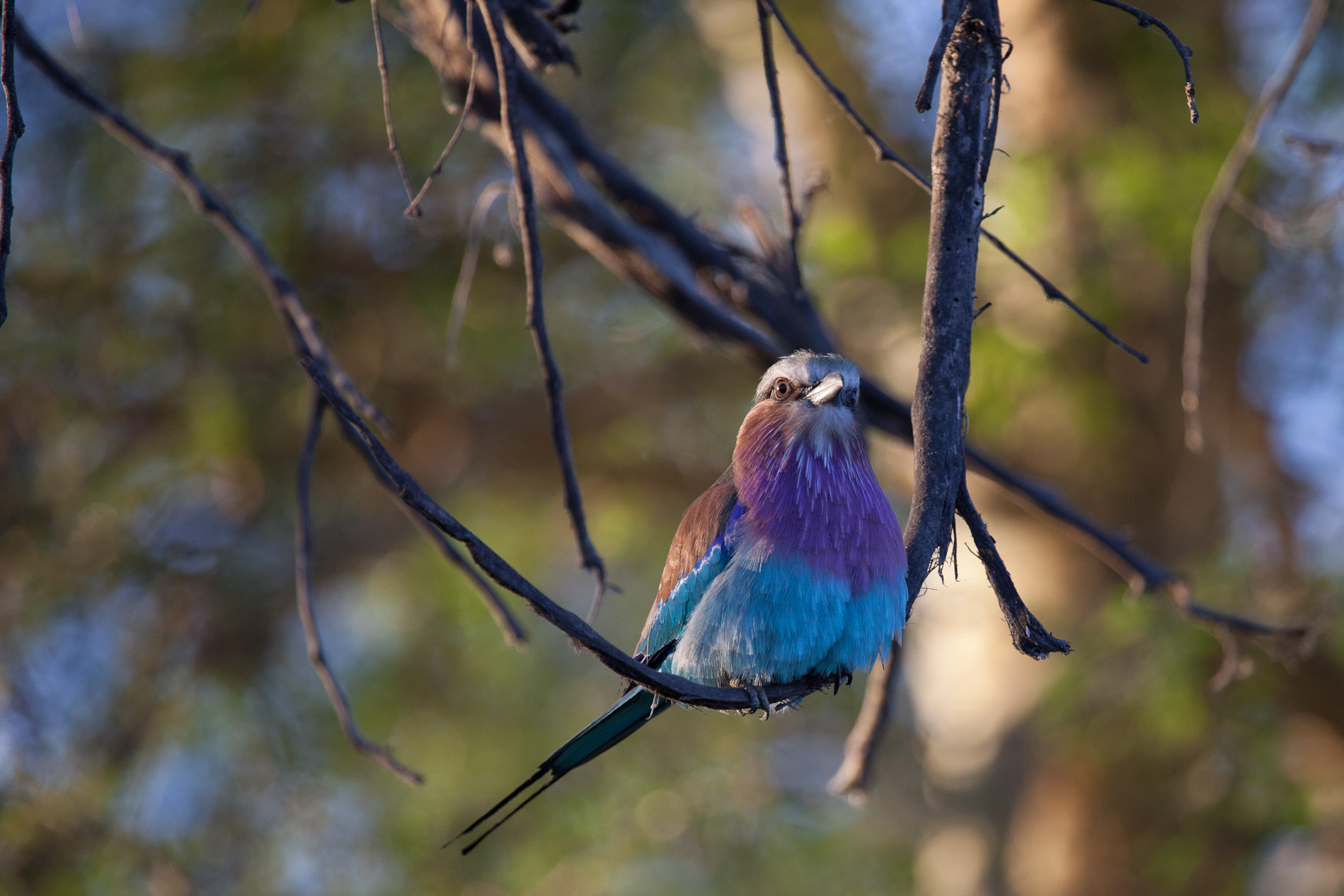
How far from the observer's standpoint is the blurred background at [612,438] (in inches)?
234

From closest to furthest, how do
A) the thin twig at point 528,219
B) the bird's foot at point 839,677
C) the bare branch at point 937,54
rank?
the bare branch at point 937,54 → the thin twig at point 528,219 → the bird's foot at point 839,677

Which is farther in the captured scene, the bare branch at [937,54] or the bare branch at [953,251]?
the bare branch at [953,251]

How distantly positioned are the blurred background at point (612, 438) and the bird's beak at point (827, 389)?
300cm

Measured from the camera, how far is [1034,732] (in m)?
7.34

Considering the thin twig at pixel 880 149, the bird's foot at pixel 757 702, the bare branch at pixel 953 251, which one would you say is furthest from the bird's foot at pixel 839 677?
the thin twig at pixel 880 149

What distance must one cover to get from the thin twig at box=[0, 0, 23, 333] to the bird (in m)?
1.34

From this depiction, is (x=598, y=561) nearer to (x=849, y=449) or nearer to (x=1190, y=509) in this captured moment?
(x=849, y=449)

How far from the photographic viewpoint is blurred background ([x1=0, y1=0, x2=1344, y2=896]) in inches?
234

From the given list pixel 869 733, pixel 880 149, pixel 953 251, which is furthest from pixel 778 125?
pixel 869 733

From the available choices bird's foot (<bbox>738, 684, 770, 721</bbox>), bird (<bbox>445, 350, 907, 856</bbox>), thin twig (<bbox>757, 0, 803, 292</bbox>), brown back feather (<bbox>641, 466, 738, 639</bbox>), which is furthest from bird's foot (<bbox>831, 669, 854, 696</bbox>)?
thin twig (<bbox>757, 0, 803, 292</bbox>)

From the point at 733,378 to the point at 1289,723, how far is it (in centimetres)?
391

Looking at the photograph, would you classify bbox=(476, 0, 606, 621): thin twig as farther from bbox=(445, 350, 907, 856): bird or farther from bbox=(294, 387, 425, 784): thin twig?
bbox=(294, 387, 425, 784): thin twig

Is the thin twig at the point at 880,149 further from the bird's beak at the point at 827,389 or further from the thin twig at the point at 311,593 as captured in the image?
the thin twig at the point at 311,593

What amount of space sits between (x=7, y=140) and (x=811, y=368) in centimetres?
175
